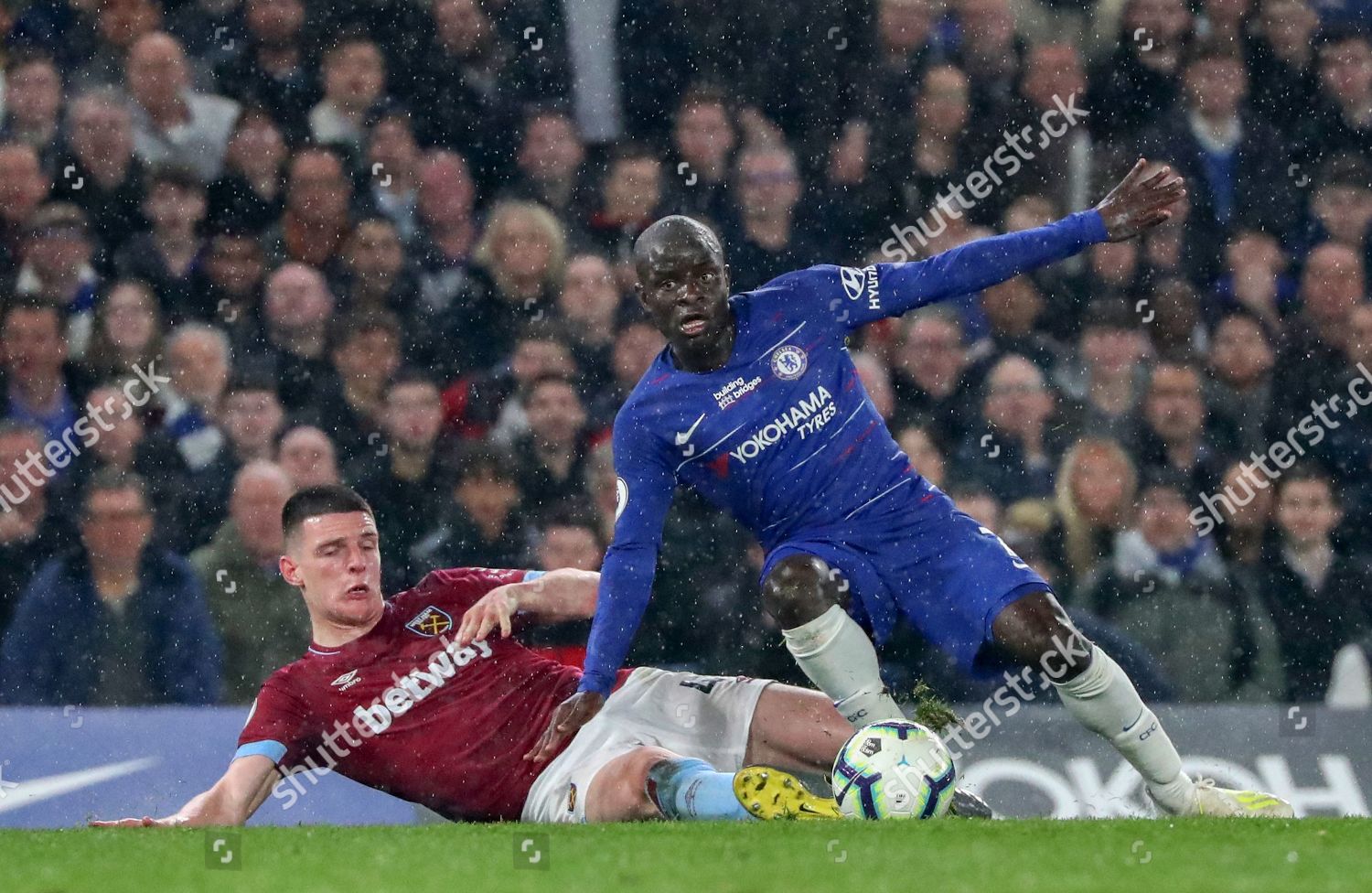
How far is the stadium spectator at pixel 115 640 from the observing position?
6.87 metres

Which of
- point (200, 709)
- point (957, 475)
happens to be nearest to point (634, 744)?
point (200, 709)

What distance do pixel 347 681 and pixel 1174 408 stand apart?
11.8 feet

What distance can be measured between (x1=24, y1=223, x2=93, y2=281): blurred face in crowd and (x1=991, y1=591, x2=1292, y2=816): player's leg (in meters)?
4.35

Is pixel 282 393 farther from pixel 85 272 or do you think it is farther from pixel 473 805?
pixel 473 805

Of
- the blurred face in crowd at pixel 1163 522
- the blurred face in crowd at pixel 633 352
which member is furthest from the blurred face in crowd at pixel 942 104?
the blurred face in crowd at pixel 1163 522

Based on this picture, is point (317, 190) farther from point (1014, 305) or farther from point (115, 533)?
point (1014, 305)

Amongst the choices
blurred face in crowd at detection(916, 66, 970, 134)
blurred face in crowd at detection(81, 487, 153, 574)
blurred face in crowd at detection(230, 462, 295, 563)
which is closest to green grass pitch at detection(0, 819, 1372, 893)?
blurred face in crowd at detection(81, 487, 153, 574)

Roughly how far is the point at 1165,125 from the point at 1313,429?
1574 mm

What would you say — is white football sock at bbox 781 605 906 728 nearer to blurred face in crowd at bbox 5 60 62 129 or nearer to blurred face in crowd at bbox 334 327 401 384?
blurred face in crowd at bbox 334 327 401 384

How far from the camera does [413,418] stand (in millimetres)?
7410

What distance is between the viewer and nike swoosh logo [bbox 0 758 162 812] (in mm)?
6445

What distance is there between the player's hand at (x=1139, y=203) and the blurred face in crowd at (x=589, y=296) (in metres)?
2.78

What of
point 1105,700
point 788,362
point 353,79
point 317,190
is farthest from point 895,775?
point 353,79

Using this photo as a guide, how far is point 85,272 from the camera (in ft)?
25.1
